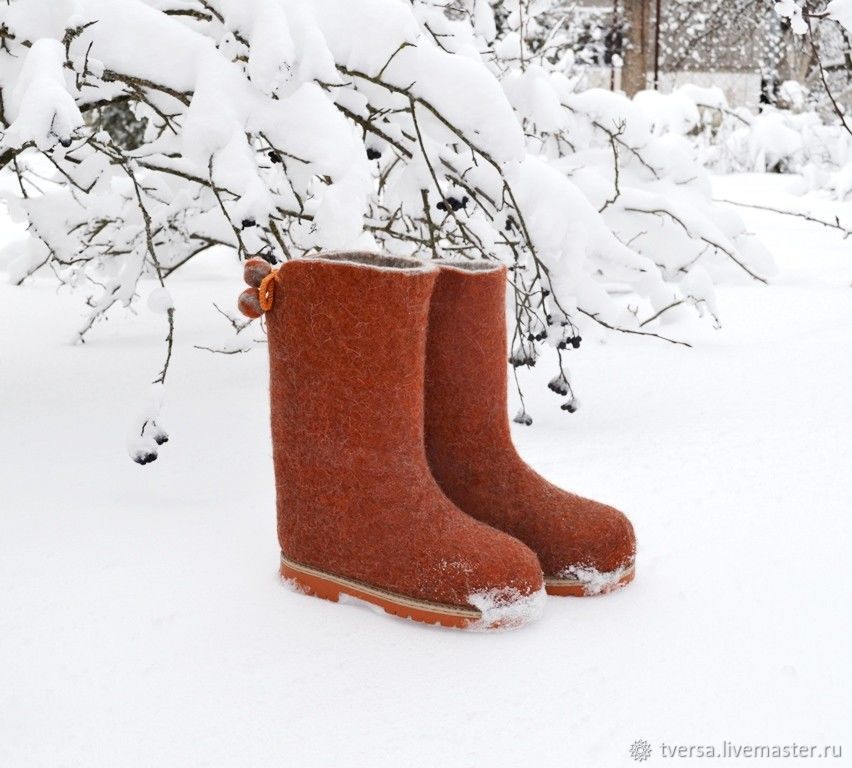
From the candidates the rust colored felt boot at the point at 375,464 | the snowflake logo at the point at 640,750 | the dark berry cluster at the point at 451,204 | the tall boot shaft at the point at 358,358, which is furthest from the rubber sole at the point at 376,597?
the dark berry cluster at the point at 451,204

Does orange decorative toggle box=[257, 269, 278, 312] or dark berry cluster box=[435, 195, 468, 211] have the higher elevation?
dark berry cluster box=[435, 195, 468, 211]

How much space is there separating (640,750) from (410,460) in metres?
0.43

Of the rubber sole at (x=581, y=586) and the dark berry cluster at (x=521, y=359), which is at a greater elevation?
the dark berry cluster at (x=521, y=359)

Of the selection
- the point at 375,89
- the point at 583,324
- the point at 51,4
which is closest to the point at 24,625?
the point at 51,4

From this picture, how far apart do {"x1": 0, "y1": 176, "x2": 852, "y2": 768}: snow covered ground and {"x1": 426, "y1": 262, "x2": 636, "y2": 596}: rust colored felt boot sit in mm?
114

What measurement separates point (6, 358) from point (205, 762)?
1.90 metres

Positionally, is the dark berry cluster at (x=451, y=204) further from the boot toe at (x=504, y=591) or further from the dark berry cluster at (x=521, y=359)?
the boot toe at (x=504, y=591)

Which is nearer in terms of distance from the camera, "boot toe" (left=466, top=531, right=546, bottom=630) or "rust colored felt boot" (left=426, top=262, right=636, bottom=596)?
"boot toe" (left=466, top=531, right=546, bottom=630)

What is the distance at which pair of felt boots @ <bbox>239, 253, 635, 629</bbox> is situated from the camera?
117 centimetres

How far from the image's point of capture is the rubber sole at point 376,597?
1157 mm

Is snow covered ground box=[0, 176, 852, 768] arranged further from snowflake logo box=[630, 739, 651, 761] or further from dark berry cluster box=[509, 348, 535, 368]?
dark berry cluster box=[509, 348, 535, 368]

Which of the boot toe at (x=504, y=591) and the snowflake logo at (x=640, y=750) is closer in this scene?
the snowflake logo at (x=640, y=750)

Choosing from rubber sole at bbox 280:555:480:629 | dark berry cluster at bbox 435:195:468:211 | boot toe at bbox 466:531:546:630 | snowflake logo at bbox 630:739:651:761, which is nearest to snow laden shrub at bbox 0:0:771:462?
dark berry cluster at bbox 435:195:468:211

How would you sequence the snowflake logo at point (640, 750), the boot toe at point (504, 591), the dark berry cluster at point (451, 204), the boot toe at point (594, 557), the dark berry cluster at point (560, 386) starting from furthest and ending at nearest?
1. the dark berry cluster at point (560, 386)
2. the dark berry cluster at point (451, 204)
3. the boot toe at point (594, 557)
4. the boot toe at point (504, 591)
5. the snowflake logo at point (640, 750)
